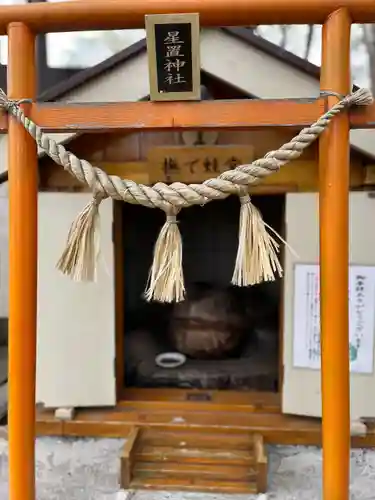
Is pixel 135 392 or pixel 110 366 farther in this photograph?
pixel 135 392

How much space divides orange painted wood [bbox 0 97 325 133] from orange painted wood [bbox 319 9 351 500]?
0.11 meters

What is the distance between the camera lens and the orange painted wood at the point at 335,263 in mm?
1772

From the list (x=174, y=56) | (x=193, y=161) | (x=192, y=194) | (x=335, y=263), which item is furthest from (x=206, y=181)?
(x=193, y=161)

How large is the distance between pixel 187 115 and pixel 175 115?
41mm

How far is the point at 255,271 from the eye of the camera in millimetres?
1805

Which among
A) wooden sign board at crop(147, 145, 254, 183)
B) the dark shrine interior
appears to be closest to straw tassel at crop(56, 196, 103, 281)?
wooden sign board at crop(147, 145, 254, 183)

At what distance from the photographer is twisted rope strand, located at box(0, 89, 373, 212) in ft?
5.77

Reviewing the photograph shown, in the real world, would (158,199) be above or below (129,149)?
below

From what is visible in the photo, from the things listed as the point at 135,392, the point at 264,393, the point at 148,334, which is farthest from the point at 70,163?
the point at 148,334

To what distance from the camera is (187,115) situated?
181 cm

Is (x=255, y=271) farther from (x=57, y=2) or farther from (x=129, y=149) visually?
(x=129, y=149)

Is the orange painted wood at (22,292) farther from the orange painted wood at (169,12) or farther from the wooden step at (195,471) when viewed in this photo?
the wooden step at (195,471)

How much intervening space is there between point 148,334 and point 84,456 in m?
1.24

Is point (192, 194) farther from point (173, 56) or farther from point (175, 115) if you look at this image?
point (173, 56)
